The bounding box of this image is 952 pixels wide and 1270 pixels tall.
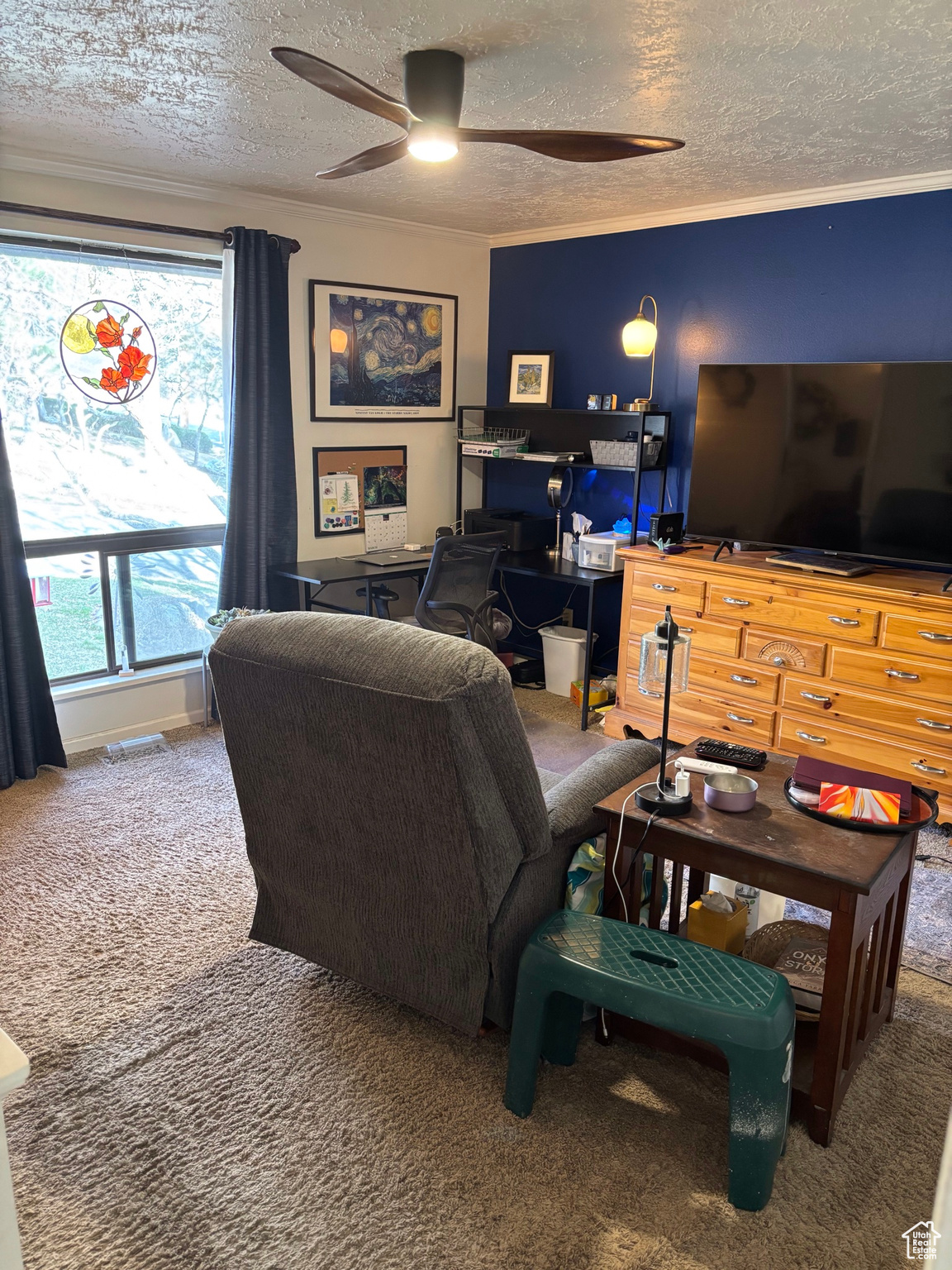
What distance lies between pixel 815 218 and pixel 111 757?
3.74 m

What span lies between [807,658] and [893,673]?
0.33 metres

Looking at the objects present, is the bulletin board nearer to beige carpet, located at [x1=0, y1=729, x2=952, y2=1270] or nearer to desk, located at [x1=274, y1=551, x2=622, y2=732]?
desk, located at [x1=274, y1=551, x2=622, y2=732]

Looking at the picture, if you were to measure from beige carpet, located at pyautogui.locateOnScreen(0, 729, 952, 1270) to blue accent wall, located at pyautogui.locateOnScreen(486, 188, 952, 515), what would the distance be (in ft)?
8.51

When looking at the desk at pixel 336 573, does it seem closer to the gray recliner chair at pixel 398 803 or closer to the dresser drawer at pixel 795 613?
the dresser drawer at pixel 795 613

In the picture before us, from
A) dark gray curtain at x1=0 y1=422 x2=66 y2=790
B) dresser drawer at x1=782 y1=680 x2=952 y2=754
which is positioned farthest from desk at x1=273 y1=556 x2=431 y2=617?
dresser drawer at x1=782 y1=680 x2=952 y2=754

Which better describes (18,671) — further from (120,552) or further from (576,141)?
(576,141)

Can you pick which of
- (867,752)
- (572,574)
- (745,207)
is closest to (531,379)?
(572,574)

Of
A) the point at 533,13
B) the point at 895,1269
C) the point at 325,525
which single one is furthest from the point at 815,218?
the point at 895,1269

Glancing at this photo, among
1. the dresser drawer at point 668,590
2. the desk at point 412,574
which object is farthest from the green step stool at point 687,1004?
the desk at point 412,574

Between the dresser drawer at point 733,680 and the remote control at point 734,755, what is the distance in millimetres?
1432

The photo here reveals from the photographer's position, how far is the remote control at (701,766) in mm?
2135

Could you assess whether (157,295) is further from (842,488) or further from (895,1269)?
(895,1269)

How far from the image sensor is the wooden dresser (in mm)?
3291

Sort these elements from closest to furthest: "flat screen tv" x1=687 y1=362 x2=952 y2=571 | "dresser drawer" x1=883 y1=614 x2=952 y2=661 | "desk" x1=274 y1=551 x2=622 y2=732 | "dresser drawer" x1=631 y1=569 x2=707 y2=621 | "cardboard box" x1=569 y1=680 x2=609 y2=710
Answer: "dresser drawer" x1=883 y1=614 x2=952 y2=661 → "flat screen tv" x1=687 y1=362 x2=952 y2=571 → "dresser drawer" x1=631 y1=569 x2=707 y2=621 → "desk" x1=274 y1=551 x2=622 y2=732 → "cardboard box" x1=569 y1=680 x2=609 y2=710
